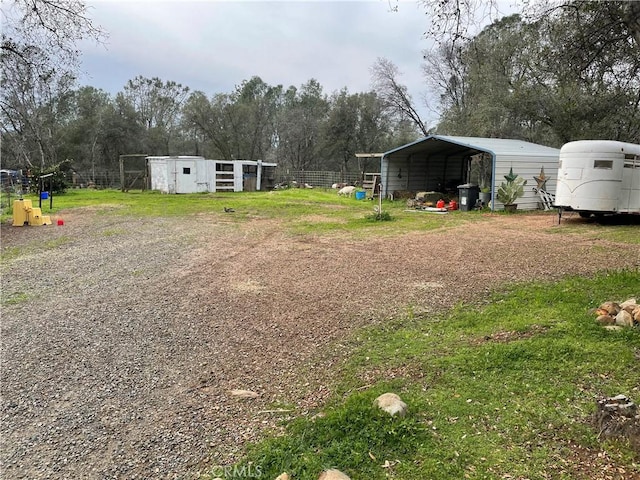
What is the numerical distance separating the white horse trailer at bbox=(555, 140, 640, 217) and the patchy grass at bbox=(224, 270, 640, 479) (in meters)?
8.31

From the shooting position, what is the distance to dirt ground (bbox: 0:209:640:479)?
9.15ft

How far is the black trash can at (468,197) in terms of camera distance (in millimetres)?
16453

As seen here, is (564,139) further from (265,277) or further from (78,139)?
(78,139)

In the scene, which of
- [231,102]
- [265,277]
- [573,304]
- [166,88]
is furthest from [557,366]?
[166,88]

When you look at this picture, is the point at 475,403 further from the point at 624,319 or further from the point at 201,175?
the point at 201,175

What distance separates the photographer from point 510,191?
15.5 m

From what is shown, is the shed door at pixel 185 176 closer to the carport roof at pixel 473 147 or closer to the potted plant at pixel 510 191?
the carport roof at pixel 473 147

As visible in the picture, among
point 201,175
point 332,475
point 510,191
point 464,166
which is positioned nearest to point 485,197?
point 510,191

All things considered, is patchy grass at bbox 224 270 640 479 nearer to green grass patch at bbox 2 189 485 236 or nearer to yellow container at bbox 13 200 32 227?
green grass patch at bbox 2 189 485 236

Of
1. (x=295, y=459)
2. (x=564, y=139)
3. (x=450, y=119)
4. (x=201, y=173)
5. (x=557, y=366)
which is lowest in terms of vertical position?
(x=295, y=459)

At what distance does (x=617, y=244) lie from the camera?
27.9 ft

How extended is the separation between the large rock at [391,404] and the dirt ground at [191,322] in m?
0.50

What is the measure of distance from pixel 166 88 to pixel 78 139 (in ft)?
31.8

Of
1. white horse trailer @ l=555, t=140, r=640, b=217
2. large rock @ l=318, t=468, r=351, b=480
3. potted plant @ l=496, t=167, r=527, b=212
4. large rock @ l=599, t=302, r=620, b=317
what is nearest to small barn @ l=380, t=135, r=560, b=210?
potted plant @ l=496, t=167, r=527, b=212
